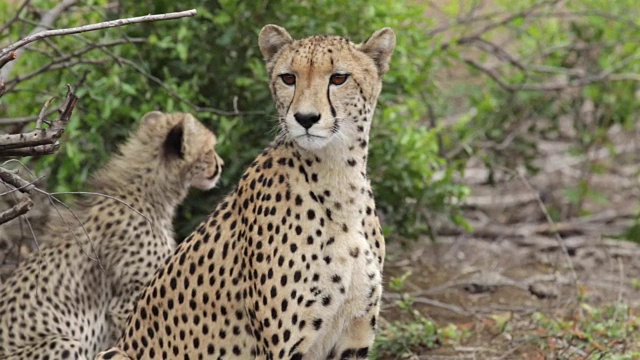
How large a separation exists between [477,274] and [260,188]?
328cm

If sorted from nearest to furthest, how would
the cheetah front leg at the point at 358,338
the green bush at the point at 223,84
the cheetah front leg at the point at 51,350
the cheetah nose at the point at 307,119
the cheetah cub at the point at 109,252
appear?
the cheetah nose at the point at 307,119 → the cheetah front leg at the point at 358,338 → the cheetah front leg at the point at 51,350 → the cheetah cub at the point at 109,252 → the green bush at the point at 223,84

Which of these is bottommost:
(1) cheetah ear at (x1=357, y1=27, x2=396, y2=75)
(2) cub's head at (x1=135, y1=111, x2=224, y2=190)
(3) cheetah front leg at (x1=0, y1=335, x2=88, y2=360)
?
(3) cheetah front leg at (x1=0, y1=335, x2=88, y2=360)

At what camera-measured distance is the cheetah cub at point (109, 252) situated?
5.00 m

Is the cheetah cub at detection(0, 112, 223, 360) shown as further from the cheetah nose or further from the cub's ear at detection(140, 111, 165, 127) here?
the cheetah nose

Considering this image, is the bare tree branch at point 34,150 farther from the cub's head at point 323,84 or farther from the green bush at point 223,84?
the green bush at point 223,84

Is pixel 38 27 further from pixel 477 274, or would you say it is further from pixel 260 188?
pixel 477 274

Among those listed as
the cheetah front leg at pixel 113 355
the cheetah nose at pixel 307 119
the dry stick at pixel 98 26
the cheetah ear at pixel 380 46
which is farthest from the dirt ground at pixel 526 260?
the dry stick at pixel 98 26

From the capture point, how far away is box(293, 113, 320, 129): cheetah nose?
3.58 meters

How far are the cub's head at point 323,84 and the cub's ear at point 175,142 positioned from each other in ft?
5.41

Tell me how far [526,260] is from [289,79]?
13.6ft

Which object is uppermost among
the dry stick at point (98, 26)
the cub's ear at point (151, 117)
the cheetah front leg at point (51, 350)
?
the dry stick at point (98, 26)

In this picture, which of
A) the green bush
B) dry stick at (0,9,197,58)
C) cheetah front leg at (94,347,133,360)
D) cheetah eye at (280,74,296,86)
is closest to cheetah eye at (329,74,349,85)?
cheetah eye at (280,74,296,86)

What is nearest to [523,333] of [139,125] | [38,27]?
[139,125]

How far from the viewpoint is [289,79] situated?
12.4ft
